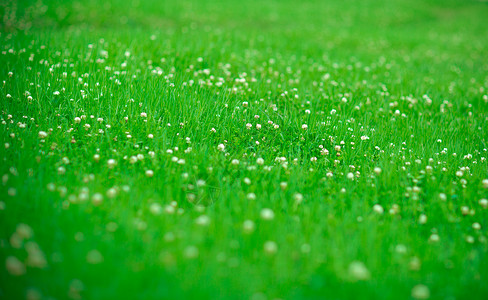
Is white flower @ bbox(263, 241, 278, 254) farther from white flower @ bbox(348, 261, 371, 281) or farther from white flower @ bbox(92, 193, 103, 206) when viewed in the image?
white flower @ bbox(92, 193, 103, 206)

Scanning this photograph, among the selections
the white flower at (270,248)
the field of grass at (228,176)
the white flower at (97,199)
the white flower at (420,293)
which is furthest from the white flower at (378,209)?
the white flower at (97,199)

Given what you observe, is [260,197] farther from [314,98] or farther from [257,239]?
[314,98]

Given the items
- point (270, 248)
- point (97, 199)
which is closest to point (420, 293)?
point (270, 248)

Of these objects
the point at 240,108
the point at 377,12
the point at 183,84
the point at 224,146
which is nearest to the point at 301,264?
the point at 224,146

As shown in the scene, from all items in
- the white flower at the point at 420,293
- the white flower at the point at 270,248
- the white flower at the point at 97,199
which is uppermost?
the white flower at the point at 97,199

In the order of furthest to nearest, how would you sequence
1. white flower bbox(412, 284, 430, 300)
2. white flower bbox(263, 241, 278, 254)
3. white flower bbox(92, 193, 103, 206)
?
1. white flower bbox(92, 193, 103, 206)
2. white flower bbox(263, 241, 278, 254)
3. white flower bbox(412, 284, 430, 300)

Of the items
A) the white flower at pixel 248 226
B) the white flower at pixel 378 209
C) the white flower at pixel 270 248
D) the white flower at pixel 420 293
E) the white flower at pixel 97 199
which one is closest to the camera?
the white flower at pixel 420 293

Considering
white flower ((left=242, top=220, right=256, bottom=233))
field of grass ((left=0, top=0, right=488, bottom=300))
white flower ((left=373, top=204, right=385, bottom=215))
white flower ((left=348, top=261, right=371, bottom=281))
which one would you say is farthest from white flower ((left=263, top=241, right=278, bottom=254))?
white flower ((left=373, top=204, right=385, bottom=215))

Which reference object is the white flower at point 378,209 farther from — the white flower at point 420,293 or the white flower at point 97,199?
the white flower at point 97,199
